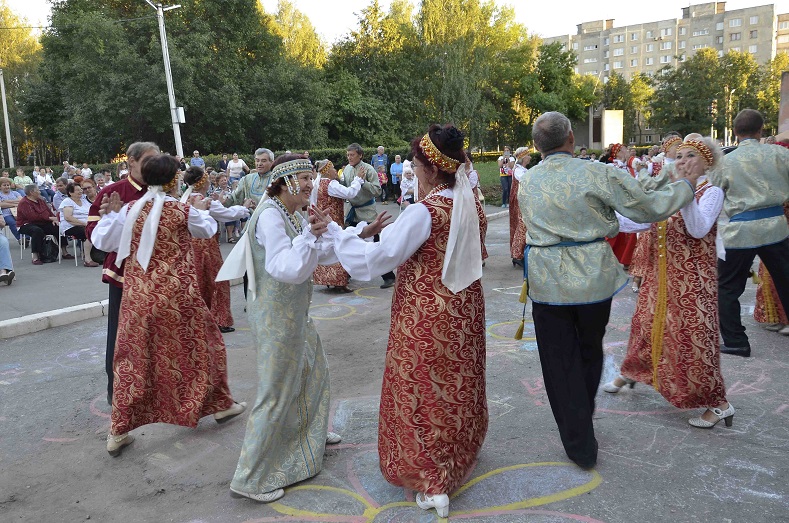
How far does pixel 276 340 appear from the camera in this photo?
3330mm

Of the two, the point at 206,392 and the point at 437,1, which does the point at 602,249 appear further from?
the point at 437,1

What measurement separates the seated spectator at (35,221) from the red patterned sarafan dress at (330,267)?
638 centimetres

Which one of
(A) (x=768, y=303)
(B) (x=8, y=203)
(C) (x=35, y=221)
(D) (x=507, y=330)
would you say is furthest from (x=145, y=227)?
(B) (x=8, y=203)

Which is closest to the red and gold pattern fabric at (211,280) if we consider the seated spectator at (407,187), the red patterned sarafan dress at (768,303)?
the red patterned sarafan dress at (768,303)

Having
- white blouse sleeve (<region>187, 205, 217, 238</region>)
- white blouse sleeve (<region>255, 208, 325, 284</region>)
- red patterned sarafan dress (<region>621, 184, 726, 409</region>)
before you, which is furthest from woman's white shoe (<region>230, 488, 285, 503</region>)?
red patterned sarafan dress (<region>621, 184, 726, 409</region>)

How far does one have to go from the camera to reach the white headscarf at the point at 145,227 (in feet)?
13.1

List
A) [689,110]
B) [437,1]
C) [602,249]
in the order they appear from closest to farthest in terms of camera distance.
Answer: [602,249]
[437,1]
[689,110]

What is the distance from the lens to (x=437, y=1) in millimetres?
38469

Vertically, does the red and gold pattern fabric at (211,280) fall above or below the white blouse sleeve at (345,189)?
below

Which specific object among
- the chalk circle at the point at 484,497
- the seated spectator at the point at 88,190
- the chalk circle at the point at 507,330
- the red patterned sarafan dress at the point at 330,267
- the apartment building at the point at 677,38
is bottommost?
the chalk circle at the point at 484,497

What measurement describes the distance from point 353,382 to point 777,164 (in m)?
3.87

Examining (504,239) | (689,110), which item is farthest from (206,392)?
(689,110)

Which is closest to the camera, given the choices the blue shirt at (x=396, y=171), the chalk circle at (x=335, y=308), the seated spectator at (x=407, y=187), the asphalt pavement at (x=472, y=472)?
the asphalt pavement at (x=472, y=472)

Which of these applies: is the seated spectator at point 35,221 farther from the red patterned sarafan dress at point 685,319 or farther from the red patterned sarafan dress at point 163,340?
the red patterned sarafan dress at point 685,319
